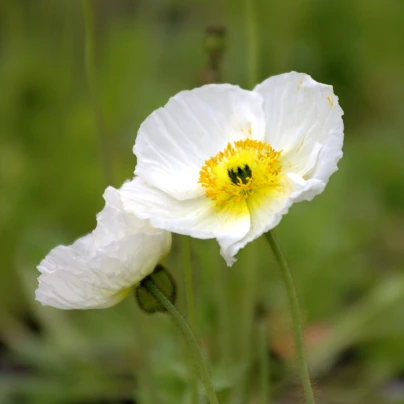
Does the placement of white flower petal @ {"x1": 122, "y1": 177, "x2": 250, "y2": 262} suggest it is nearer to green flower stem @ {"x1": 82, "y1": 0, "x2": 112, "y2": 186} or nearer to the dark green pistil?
the dark green pistil

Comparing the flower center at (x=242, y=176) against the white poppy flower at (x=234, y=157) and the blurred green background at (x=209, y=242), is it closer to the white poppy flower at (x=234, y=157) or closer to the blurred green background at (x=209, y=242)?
the white poppy flower at (x=234, y=157)

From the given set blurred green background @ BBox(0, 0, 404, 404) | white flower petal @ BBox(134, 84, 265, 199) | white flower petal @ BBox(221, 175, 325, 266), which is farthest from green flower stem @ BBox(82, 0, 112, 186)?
white flower petal @ BBox(221, 175, 325, 266)

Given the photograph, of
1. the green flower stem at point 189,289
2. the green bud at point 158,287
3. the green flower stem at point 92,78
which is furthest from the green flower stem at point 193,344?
the green flower stem at point 92,78

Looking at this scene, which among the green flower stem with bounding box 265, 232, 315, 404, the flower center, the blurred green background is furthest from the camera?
the blurred green background

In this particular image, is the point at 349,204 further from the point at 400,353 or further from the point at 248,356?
the point at 248,356

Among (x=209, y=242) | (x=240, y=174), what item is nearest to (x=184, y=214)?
(x=240, y=174)

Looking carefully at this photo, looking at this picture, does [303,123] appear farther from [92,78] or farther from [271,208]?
[92,78]

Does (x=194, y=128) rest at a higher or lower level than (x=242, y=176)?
higher
